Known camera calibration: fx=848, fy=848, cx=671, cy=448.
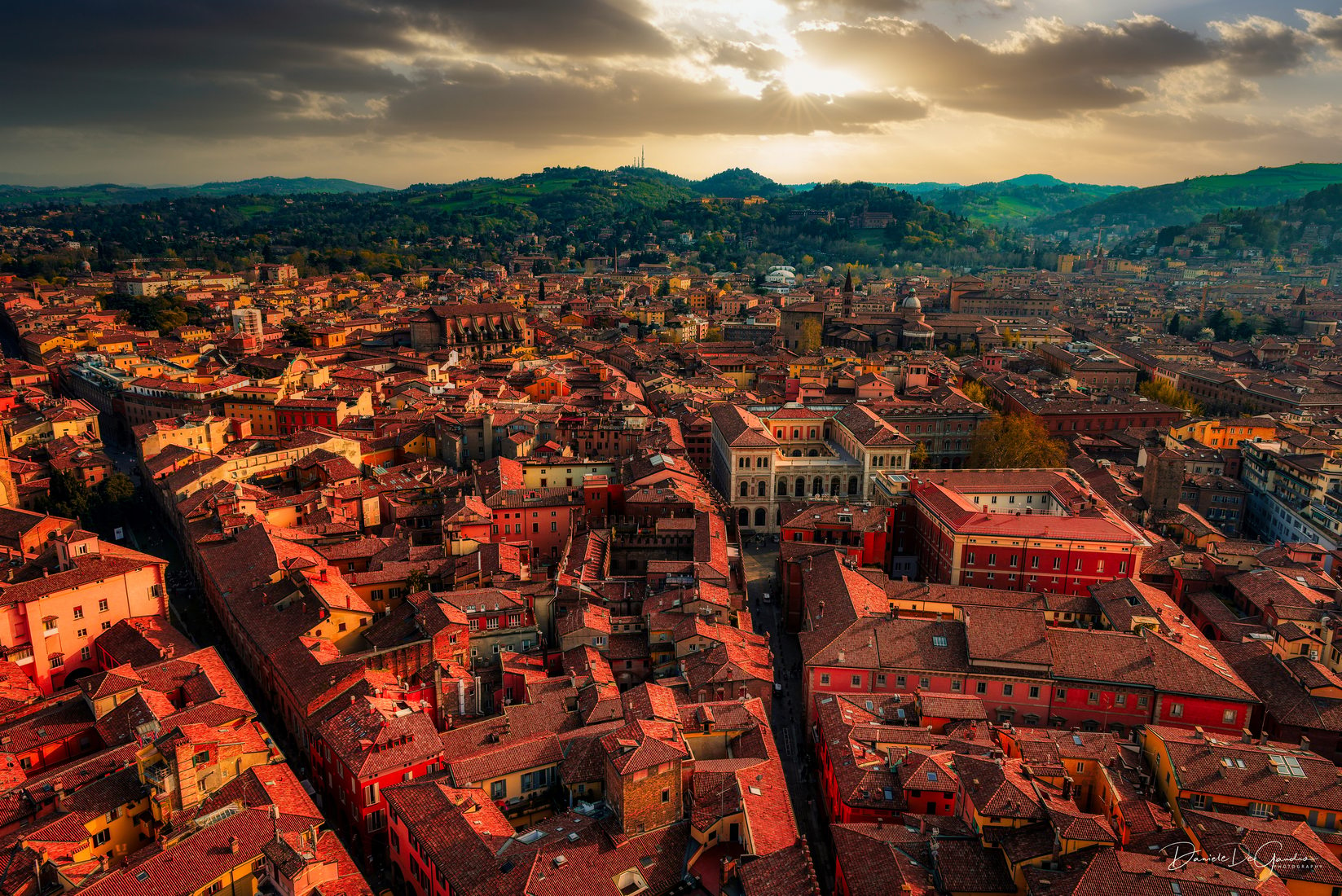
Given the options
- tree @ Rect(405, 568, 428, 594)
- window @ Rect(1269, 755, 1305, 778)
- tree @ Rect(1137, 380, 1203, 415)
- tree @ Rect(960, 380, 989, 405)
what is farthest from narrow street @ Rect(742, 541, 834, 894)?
tree @ Rect(1137, 380, 1203, 415)

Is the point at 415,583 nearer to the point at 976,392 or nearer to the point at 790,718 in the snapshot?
the point at 790,718

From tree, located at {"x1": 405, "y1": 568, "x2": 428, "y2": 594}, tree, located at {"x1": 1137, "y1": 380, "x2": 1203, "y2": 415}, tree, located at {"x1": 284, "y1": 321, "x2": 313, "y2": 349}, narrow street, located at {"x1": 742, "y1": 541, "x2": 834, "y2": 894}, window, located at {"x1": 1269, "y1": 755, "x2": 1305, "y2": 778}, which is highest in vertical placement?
tree, located at {"x1": 284, "y1": 321, "x2": 313, "y2": 349}

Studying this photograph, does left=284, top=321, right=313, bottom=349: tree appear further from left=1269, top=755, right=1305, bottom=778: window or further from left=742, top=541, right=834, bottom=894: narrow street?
left=1269, top=755, right=1305, bottom=778: window

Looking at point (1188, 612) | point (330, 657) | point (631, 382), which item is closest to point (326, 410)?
point (631, 382)

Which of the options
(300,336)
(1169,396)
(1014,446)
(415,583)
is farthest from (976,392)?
Answer: (300,336)

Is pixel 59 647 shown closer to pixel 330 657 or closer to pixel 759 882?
pixel 330 657

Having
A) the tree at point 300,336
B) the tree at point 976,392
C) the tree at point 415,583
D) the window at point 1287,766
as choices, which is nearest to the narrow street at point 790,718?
the window at point 1287,766

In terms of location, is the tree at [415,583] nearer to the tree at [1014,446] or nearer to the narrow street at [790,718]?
the narrow street at [790,718]
